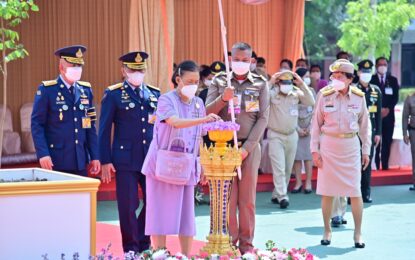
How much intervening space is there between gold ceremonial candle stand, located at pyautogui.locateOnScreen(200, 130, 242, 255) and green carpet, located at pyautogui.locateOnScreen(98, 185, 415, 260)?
5.40ft

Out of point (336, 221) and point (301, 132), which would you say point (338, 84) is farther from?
point (301, 132)

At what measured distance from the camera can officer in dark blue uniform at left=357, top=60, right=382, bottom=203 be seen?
1166cm

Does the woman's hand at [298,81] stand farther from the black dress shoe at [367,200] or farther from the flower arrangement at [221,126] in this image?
the flower arrangement at [221,126]

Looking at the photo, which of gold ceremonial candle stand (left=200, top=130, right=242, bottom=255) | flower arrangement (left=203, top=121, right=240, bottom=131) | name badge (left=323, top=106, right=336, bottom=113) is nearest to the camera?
flower arrangement (left=203, top=121, right=240, bottom=131)

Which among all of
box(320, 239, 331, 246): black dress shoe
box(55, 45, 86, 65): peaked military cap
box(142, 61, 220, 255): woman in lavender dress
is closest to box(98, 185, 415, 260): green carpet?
box(320, 239, 331, 246): black dress shoe

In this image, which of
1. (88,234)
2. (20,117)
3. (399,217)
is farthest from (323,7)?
(88,234)

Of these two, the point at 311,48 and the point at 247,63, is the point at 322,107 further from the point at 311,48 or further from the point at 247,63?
the point at 311,48

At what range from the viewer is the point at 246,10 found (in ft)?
51.3

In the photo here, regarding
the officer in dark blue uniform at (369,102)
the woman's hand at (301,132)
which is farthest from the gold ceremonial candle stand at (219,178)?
the woman's hand at (301,132)

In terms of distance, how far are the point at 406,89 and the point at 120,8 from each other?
2573 centimetres

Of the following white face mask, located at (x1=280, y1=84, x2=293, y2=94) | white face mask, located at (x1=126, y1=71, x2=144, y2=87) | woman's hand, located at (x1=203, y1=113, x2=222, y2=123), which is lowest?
white face mask, located at (x1=280, y1=84, x2=293, y2=94)

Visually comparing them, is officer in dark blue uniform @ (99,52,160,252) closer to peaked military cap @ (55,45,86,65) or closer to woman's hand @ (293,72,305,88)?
peaked military cap @ (55,45,86,65)

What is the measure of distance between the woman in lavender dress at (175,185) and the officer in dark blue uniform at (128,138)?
0.63m

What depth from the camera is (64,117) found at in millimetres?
7902
